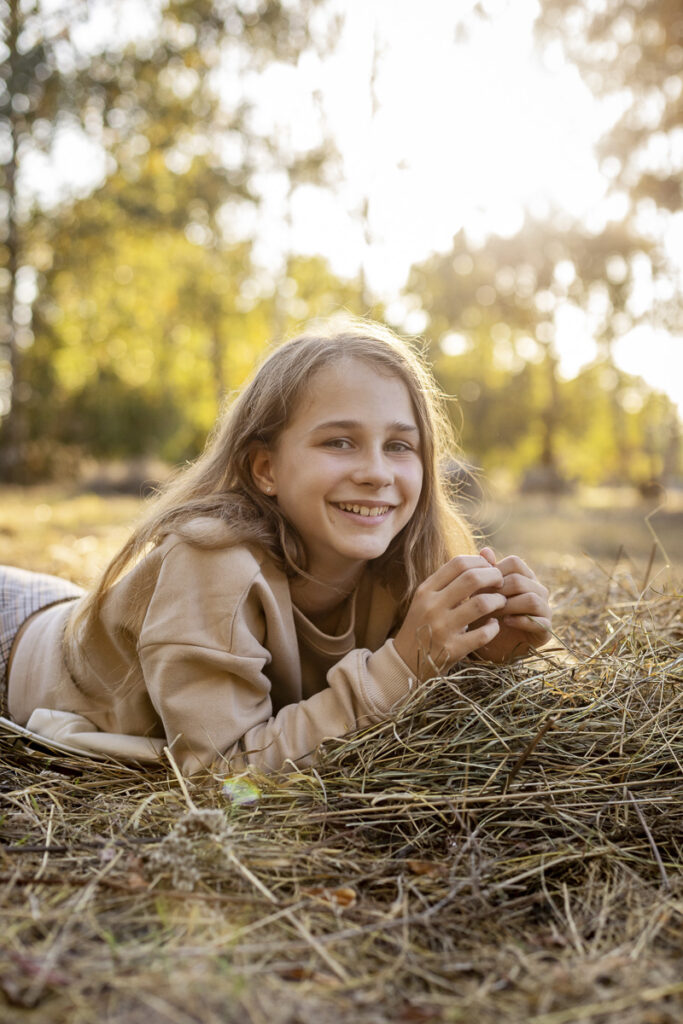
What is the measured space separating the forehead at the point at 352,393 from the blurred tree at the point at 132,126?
1355 centimetres

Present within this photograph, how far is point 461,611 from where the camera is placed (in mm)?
2240

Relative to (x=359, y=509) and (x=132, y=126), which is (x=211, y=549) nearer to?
(x=359, y=509)

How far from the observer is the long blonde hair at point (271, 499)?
2.52m

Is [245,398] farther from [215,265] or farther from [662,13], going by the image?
[215,265]

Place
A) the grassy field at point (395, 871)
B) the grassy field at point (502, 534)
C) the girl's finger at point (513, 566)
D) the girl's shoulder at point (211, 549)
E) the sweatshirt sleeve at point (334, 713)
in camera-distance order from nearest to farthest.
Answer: the grassy field at point (395, 871)
the sweatshirt sleeve at point (334, 713)
the girl's shoulder at point (211, 549)
the girl's finger at point (513, 566)
the grassy field at point (502, 534)

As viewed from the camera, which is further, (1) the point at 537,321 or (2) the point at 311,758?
(1) the point at 537,321

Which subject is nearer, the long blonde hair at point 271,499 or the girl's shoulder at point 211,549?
the girl's shoulder at point 211,549

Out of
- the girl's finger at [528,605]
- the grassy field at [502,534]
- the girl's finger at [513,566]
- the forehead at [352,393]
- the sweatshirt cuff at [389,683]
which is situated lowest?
the grassy field at [502,534]

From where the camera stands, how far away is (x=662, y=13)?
451 inches

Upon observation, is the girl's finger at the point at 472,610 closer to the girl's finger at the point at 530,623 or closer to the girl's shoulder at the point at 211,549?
the girl's finger at the point at 530,623

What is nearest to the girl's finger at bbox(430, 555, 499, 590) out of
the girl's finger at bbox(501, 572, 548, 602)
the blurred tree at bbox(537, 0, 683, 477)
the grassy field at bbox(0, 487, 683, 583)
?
the girl's finger at bbox(501, 572, 548, 602)

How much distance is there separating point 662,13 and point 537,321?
1712cm

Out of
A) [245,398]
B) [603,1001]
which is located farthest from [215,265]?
[603,1001]

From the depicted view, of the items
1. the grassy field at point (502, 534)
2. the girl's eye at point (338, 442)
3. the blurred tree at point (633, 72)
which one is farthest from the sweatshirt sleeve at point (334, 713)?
the blurred tree at point (633, 72)
